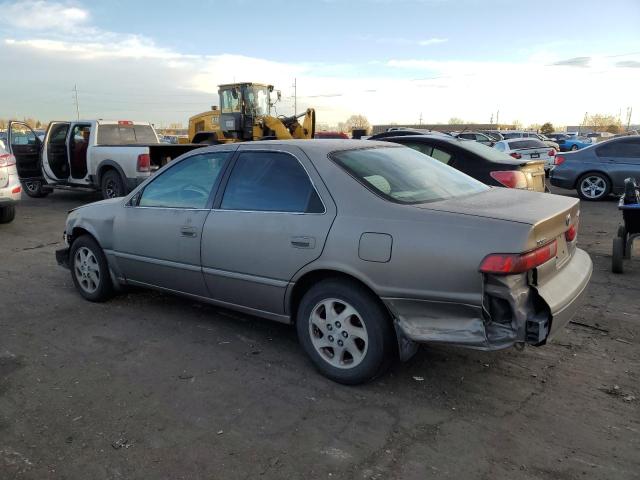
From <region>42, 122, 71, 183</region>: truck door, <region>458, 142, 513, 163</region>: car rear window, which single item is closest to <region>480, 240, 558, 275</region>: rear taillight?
<region>458, 142, 513, 163</region>: car rear window

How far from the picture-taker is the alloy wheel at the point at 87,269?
16.5 feet

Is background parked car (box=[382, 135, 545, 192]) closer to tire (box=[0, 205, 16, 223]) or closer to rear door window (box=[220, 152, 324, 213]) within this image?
rear door window (box=[220, 152, 324, 213])

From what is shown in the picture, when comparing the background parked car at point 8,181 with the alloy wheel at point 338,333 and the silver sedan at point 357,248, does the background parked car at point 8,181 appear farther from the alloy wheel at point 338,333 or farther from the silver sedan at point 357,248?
the alloy wheel at point 338,333

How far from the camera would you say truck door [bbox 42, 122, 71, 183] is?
12227 millimetres

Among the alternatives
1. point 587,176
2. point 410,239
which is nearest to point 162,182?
point 410,239

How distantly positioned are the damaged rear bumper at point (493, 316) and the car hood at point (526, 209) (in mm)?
290

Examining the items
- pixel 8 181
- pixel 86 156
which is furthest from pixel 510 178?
pixel 86 156

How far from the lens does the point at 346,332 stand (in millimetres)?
3330

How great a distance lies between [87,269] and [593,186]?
37.0 ft

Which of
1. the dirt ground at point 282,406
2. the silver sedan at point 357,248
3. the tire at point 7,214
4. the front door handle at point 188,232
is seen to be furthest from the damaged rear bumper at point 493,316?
the tire at point 7,214

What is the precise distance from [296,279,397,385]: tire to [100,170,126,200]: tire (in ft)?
28.5

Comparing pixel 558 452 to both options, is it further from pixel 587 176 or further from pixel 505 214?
pixel 587 176

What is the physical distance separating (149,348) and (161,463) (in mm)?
1533

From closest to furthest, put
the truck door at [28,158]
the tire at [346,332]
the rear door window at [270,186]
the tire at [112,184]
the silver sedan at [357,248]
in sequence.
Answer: the silver sedan at [357,248] → the tire at [346,332] → the rear door window at [270,186] → the tire at [112,184] → the truck door at [28,158]
